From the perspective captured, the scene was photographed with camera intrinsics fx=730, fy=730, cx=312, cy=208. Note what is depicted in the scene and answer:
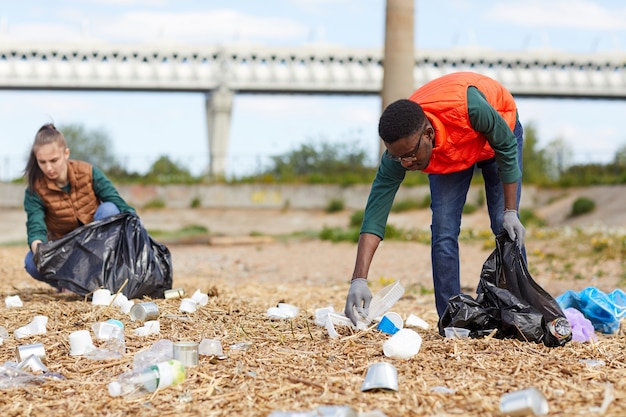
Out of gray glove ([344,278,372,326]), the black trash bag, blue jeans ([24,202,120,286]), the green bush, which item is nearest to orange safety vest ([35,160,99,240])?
blue jeans ([24,202,120,286])

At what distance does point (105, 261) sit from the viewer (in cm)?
498

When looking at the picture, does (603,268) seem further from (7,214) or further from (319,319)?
(7,214)

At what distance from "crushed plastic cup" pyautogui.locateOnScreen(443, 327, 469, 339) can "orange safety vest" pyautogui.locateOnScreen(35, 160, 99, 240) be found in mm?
2898

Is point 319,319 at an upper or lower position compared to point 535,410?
lower

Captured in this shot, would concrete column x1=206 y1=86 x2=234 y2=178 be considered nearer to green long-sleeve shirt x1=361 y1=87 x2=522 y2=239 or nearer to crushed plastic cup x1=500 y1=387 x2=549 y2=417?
green long-sleeve shirt x1=361 y1=87 x2=522 y2=239

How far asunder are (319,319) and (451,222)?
93cm

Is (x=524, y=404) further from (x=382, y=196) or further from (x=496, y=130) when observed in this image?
(x=382, y=196)

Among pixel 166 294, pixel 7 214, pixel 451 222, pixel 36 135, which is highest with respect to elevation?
pixel 36 135

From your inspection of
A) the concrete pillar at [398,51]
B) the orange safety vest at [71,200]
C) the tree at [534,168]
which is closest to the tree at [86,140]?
the tree at [534,168]

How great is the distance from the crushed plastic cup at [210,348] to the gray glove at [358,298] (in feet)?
2.46

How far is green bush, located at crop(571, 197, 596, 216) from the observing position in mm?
17953

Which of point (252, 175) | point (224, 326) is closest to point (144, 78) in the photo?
point (252, 175)

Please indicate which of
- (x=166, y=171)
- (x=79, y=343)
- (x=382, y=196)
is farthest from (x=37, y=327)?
(x=166, y=171)

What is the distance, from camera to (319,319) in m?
4.10
